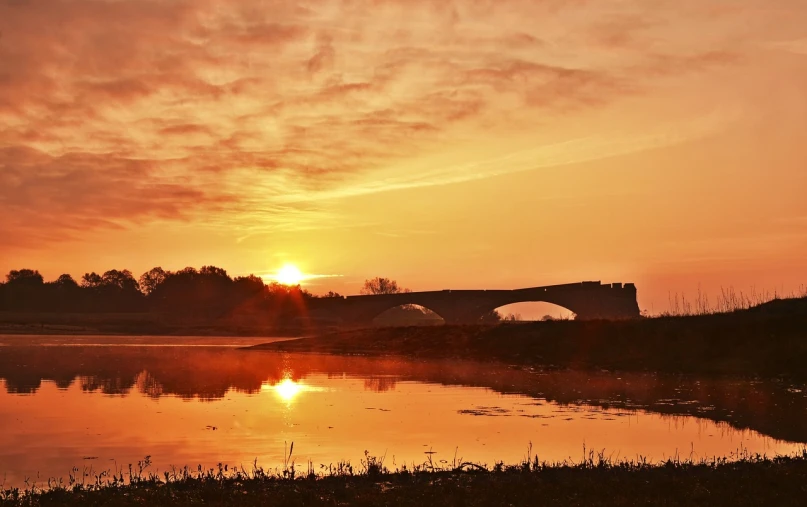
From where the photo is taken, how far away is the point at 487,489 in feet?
48.4

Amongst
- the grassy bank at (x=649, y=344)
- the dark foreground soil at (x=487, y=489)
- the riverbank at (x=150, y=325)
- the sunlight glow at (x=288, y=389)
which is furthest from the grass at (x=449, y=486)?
the riverbank at (x=150, y=325)

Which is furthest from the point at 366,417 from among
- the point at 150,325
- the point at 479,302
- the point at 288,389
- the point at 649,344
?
the point at 150,325

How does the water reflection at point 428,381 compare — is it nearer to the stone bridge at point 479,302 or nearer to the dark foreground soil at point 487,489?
the dark foreground soil at point 487,489

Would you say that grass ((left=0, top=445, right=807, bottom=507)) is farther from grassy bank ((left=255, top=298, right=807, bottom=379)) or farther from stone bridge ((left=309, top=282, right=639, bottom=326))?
stone bridge ((left=309, top=282, right=639, bottom=326))

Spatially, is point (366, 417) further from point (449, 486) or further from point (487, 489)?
point (487, 489)

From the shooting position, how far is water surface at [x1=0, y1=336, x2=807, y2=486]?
20219 millimetres

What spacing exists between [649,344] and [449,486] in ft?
136

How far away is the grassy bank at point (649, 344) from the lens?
4625 centimetres

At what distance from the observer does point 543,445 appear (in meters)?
21.5

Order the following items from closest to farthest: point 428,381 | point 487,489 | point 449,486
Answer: point 487,489 < point 449,486 < point 428,381

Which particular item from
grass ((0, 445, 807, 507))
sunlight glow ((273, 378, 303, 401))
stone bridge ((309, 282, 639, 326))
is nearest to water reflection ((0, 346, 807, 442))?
sunlight glow ((273, 378, 303, 401))

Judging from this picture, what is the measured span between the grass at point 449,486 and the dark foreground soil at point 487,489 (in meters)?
0.02

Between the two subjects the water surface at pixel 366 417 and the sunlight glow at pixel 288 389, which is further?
the sunlight glow at pixel 288 389

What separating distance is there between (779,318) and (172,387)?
3519 cm
